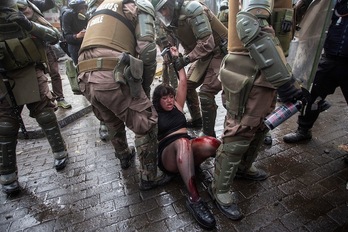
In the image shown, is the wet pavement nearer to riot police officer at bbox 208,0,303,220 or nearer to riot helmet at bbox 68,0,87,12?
riot police officer at bbox 208,0,303,220

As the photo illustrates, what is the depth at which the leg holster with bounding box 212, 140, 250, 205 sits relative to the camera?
6.84 feet

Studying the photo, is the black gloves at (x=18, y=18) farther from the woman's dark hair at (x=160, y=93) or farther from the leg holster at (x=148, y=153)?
the leg holster at (x=148, y=153)

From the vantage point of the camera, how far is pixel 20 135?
166 inches

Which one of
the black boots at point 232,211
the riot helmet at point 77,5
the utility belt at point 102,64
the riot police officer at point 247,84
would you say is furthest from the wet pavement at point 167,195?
the riot helmet at point 77,5

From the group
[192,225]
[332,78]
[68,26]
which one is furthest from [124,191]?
[68,26]

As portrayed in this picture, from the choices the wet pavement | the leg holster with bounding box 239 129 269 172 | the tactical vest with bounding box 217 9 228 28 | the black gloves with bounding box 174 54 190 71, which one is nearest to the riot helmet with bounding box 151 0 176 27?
the black gloves with bounding box 174 54 190 71

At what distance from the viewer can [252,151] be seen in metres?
Answer: 2.54

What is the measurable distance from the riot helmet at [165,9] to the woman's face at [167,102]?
1074mm

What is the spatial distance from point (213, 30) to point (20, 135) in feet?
12.5

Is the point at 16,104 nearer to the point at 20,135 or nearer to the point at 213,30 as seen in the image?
the point at 20,135

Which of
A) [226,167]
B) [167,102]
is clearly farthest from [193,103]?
[226,167]

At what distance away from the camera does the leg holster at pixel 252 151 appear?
8.05ft

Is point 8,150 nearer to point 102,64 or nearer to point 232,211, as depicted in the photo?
point 102,64

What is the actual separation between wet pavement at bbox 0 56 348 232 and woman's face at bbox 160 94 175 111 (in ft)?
2.87
